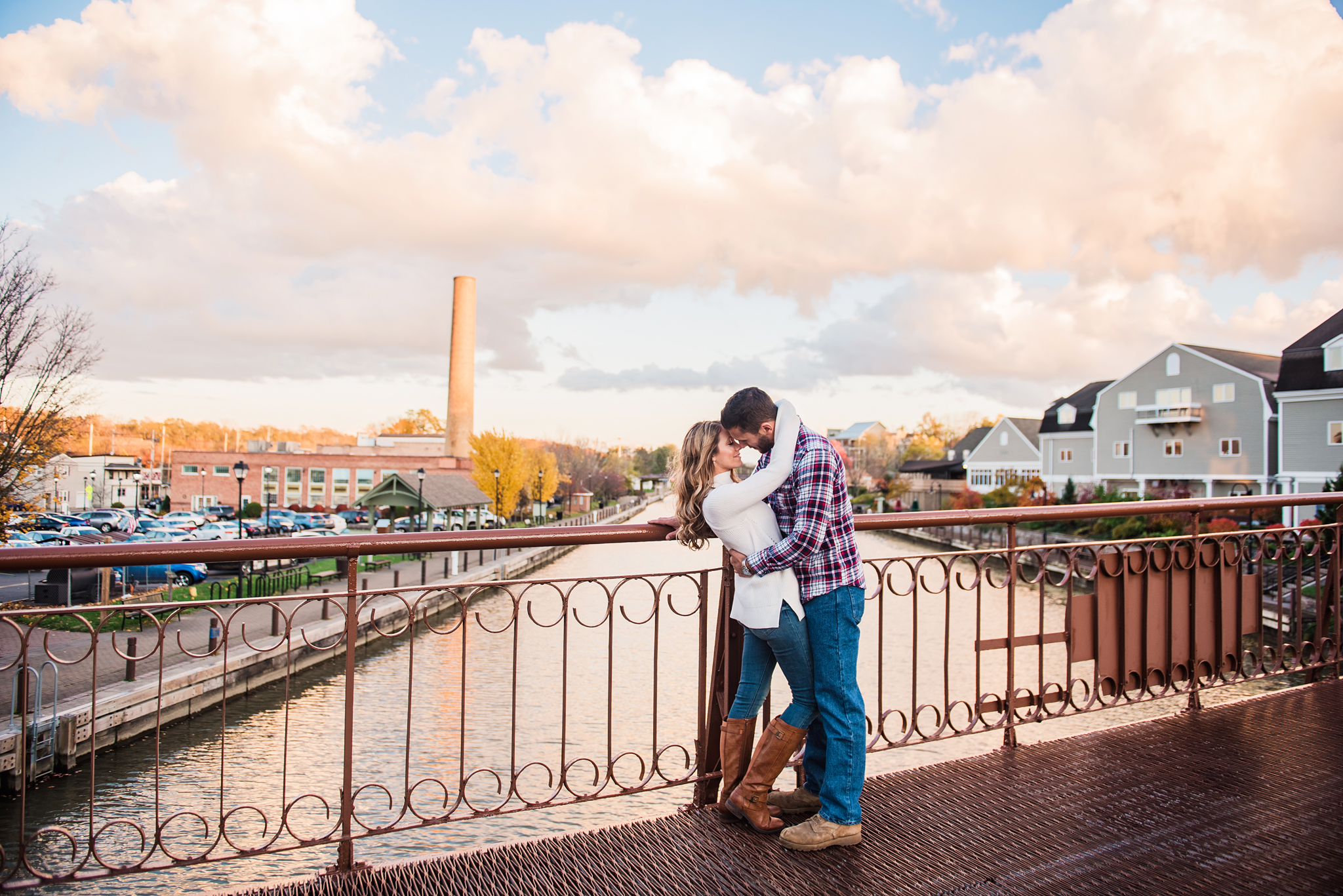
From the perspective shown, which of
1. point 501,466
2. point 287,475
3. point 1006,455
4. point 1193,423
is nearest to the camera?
point 1193,423

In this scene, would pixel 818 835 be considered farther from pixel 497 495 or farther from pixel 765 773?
pixel 497 495

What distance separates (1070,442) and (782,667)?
45993 millimetres

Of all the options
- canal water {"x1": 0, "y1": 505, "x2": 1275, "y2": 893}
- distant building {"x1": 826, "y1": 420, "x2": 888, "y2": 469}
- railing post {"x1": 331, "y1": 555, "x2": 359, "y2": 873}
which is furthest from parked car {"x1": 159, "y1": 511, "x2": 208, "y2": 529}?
distant building {"x1": 826, "y1": 420, "x2": 888, "y2": 469}

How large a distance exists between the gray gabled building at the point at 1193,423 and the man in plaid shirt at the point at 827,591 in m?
35.9

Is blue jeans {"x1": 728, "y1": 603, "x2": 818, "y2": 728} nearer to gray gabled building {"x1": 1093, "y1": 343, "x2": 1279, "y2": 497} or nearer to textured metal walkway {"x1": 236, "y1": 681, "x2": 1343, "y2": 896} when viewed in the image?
textured metal walkway {"x1": 236, "y1": 681, "x2": 1343, "y2": 896}

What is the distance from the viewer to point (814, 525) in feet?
7.66

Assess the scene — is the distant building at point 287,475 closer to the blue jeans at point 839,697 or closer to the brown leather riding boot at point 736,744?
the brown leather riding boot at point 736,744

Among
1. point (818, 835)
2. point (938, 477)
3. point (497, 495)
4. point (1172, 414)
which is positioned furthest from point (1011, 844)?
point (938, 477)

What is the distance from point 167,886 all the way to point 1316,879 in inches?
352

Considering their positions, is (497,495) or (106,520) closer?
(497,495)

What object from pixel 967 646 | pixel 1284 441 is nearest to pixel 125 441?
pixel 967 646

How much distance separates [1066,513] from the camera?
3428mm

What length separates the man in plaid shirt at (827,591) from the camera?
2.39 m

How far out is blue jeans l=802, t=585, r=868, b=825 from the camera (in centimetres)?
246
